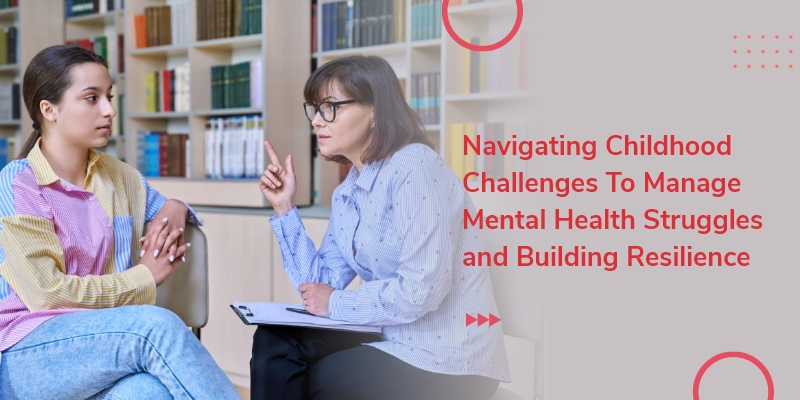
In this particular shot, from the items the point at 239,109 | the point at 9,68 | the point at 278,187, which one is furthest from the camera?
the point at 9,68

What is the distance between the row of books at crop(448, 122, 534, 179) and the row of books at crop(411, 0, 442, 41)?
384 millimetres

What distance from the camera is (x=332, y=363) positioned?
4.34 feet

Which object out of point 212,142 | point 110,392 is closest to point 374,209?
point 110,392

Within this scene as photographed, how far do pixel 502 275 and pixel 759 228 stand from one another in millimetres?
527

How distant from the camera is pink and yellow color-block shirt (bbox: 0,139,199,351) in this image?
1.31 metres

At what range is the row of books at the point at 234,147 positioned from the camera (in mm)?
3115

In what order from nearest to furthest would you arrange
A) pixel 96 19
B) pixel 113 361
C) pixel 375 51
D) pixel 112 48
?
1. pixel 113 361
2. pixel 375 51
3. pixel 112 48
4. pixel 96 19

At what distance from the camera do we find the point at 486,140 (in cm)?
263

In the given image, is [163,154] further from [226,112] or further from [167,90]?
[226,112]

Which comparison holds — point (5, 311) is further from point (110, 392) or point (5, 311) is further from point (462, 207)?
point (462, 207)

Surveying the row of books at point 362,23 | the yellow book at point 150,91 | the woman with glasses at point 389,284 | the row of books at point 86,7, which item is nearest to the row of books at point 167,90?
the yellow book at point 150,91

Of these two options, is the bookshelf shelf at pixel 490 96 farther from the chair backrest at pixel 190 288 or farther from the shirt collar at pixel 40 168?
the shirt collar at pixel 40 168

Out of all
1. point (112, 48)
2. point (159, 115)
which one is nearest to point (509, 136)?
point (159, 115)

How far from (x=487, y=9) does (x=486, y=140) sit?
48cm
